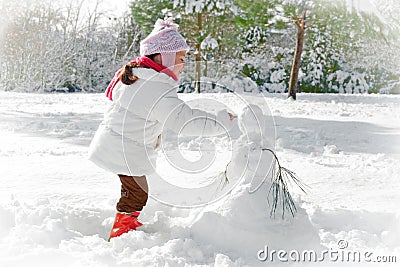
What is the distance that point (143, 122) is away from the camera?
189 centimetres

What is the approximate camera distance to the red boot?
71.8 inches

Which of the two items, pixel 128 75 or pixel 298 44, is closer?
pixel 128 75

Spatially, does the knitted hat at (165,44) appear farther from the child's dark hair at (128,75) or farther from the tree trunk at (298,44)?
the tree trunk at (298,44)

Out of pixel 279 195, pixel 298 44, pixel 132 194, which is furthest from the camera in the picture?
pixel 298 44

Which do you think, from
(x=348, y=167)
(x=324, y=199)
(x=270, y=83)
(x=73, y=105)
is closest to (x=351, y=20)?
(x=270, y=83)

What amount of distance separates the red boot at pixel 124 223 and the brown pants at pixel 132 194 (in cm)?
3

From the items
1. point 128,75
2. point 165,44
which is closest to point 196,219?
point 128,75

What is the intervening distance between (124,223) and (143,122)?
1.41 ft

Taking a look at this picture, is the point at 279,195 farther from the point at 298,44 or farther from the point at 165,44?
the point at 298,44

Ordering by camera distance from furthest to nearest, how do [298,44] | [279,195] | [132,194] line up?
[298,44], [132,194], [279,195]

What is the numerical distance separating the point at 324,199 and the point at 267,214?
705mm

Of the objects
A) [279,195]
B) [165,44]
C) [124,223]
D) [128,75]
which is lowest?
[124,223]

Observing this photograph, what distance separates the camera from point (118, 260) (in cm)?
157

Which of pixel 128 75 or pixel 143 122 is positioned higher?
pixel 128 75
